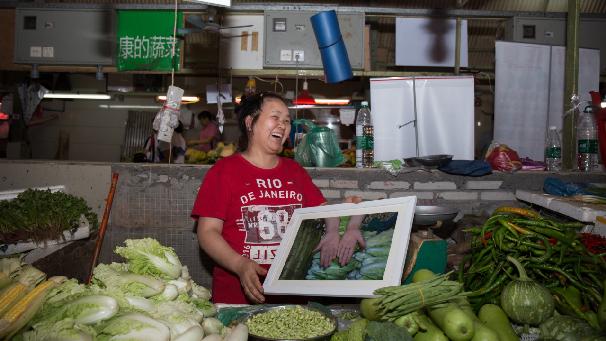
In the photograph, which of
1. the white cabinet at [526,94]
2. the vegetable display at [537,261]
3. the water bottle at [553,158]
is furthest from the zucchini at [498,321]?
the white cabinet at [526,94]

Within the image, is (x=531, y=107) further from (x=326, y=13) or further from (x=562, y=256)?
(x=562, y=256)

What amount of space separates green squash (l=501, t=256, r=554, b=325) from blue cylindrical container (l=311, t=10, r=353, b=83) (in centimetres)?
383

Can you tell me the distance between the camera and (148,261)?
6.51 feet

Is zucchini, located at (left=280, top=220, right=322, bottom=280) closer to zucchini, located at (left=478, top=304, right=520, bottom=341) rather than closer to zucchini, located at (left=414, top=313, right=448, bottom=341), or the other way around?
zucchini, located at (left=414, top=313, right=448, bottom=341)

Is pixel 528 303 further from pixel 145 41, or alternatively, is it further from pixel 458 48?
pixel 145 41

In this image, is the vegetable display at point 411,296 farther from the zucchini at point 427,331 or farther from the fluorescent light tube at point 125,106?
the fluorescent light tube at point 125,106

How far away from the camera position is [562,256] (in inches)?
86.6

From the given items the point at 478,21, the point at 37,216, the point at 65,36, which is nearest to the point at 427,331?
the point at 37,216

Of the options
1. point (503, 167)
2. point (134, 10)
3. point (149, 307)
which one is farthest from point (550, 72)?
point (149, 307)

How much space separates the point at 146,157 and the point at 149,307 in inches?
302

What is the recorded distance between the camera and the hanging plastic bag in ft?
15.9

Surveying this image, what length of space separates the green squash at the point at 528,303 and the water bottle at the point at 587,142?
10.6 ft

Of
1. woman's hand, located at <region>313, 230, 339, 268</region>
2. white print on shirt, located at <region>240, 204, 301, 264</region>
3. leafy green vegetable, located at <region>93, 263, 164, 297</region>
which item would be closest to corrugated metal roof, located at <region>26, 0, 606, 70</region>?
white print on shirt, located at <region>240, 204, 301, 264</region>

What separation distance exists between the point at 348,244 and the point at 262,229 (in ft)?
2.73
